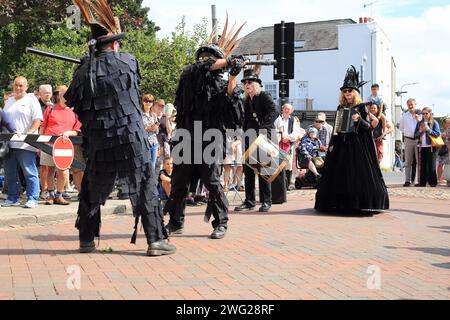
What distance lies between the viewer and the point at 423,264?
5.66 meters

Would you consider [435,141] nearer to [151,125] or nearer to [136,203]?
[151,125]

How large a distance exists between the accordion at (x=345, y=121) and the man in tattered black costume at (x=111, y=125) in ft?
13.8

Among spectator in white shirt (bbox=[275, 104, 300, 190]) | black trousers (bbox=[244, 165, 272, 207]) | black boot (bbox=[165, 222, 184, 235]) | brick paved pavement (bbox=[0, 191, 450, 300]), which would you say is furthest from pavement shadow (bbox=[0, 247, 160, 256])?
spectator in white shirt (bbox=[275, 104, 300, 190])

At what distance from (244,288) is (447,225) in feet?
16.1

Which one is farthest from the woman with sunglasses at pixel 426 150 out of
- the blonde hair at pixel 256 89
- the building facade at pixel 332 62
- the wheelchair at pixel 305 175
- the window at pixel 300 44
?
the window at pixel 300 44

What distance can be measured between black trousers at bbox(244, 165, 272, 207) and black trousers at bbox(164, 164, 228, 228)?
106 inches

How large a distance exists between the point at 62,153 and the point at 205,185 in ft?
11.1

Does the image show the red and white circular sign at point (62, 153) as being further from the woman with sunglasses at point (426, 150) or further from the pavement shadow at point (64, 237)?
the woman with sunglasses at point (426, 150)

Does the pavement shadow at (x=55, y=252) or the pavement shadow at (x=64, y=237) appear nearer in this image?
the pavement shadow at (x=55, y=252)

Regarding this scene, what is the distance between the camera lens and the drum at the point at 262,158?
9453 mm

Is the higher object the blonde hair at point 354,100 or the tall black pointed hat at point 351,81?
the tall black pointed hat at point 351,81

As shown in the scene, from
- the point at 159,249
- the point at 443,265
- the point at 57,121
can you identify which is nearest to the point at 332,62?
the point at 57,121

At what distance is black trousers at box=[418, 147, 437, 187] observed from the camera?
48.7ft
